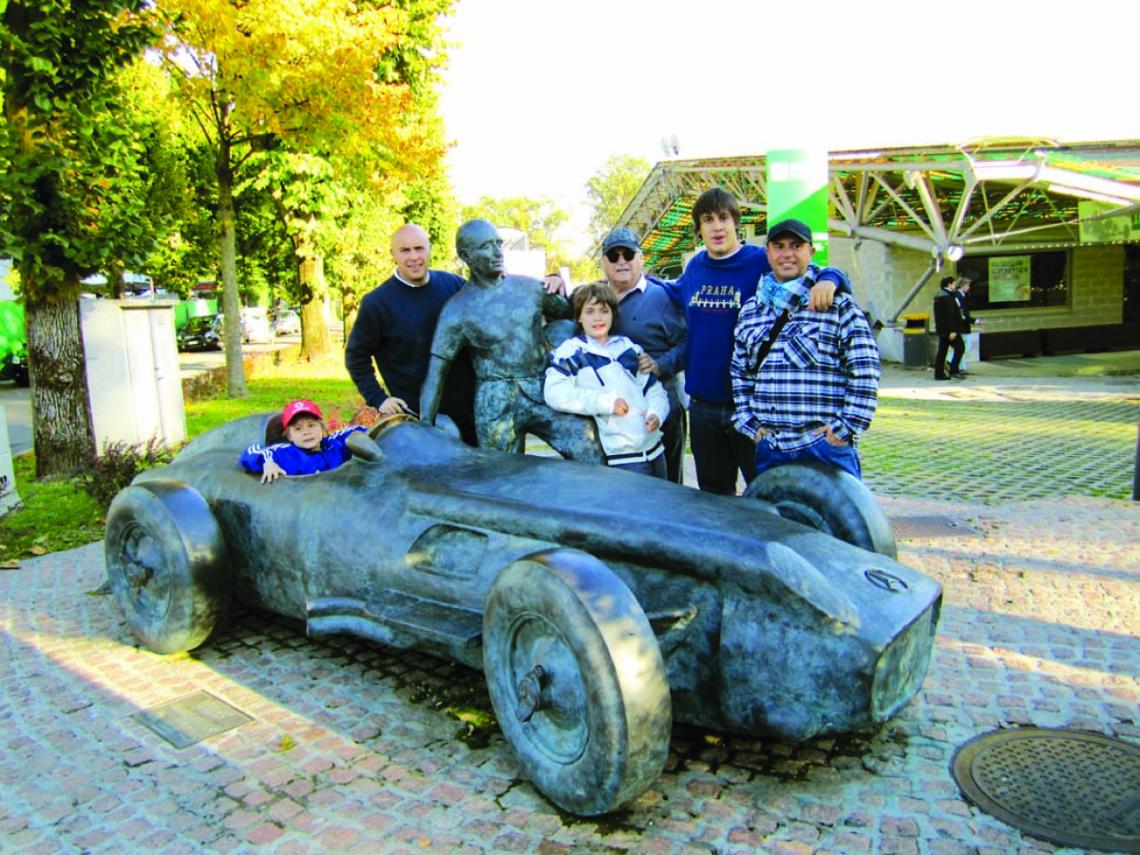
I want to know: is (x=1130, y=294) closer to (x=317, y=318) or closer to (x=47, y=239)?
(x=317, y=318)

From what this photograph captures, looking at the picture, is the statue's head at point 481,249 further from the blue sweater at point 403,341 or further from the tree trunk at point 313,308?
the tree trunk at point 313,308

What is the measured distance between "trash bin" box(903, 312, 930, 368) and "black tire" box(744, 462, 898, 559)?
15828 millimetres

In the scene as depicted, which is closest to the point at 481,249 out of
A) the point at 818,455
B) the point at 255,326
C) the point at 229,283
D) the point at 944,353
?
the point at 818,455

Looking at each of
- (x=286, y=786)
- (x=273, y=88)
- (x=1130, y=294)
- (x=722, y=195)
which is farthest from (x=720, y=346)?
(x=1130, y=294)

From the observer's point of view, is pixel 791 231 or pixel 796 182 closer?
pixel 791 231

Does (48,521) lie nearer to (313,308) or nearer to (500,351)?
(500,351)

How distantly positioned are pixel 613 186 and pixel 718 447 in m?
64.8

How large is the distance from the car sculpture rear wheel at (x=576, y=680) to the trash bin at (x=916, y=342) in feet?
56.0

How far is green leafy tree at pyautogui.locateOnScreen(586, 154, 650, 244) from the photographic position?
65750 mm

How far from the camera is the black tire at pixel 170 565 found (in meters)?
4.11

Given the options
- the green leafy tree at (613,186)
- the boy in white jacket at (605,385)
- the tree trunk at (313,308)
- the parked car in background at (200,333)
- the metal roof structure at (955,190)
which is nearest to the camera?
the boy in white jacket at (605,385)

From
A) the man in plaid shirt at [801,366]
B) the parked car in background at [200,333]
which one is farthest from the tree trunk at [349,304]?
the man in plaid shirt at [801,366]

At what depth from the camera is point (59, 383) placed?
28.5ft

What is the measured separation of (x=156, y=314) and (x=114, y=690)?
7858mm
